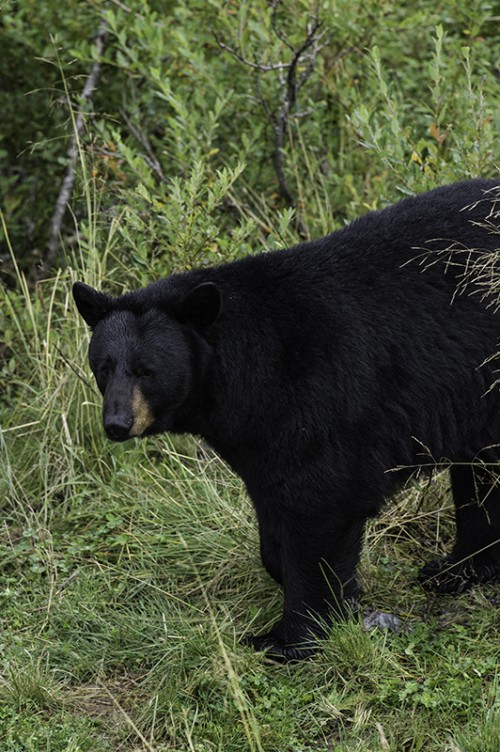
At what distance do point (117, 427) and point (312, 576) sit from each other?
99 centimetres

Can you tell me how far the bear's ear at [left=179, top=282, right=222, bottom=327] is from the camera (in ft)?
13.7

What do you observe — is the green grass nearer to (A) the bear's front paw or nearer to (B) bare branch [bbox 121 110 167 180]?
(A) the bear's front paw

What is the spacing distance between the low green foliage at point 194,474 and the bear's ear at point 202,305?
1127 mm

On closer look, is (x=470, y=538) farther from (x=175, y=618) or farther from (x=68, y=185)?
(x=68, y=185)

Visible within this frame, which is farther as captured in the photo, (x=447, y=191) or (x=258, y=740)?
(x=447, y=191)

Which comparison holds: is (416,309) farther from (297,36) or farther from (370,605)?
(297,36)

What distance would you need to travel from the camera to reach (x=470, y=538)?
191 inches

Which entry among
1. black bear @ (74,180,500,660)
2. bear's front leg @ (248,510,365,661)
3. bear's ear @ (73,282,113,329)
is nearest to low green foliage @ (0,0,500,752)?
bear's front leg @ (248,510,365,661)

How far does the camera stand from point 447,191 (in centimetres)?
464

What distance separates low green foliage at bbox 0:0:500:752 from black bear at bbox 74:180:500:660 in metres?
0.40

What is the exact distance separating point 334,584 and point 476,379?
3.28ft

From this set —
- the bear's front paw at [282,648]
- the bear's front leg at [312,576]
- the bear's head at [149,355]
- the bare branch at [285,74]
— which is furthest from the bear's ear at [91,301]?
the bare branch at [285,74]

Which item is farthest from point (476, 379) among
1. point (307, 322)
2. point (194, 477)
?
point (194, 477)

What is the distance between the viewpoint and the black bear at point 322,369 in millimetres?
4277
